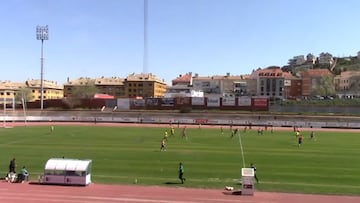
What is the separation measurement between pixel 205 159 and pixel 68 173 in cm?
1370

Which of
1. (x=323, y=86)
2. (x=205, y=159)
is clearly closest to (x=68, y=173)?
(x=205, y=159)

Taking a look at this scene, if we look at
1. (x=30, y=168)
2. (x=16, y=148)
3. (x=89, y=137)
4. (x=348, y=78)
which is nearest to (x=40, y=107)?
(x=89, y=137)

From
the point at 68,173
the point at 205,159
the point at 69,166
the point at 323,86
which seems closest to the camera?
the point at 68,173

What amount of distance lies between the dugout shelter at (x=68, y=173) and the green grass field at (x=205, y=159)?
1.77m

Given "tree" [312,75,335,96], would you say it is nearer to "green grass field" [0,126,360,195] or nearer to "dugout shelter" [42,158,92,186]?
"green grass field" [0,126,360,195]

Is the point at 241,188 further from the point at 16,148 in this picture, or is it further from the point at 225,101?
the point at 225,101

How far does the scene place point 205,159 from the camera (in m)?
37.4

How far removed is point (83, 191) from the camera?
2525cm

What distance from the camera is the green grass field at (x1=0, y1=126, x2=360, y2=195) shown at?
28344 millimetres

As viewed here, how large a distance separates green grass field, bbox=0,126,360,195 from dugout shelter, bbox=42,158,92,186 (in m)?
1.77

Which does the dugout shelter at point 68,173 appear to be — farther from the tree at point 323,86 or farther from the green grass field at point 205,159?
the tree at point 323,86

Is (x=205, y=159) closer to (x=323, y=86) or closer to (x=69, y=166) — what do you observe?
(x=69, y=166)

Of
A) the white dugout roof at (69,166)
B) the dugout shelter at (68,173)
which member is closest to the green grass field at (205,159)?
the dugout shelter at (68,173)

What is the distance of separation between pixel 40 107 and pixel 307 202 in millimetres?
98097
